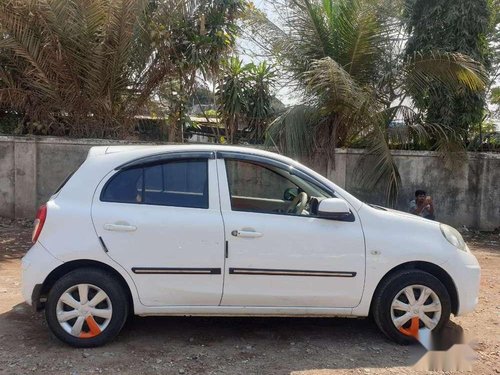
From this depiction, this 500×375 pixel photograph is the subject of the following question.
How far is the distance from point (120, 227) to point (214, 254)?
30.4 inches

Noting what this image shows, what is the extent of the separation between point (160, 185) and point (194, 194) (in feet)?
0.97

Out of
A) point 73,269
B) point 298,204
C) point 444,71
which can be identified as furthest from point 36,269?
point 444,71

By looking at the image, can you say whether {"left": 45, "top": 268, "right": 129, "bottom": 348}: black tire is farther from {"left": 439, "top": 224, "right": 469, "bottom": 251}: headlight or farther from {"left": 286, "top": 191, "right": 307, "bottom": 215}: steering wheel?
{"left": 439, "top": 224, "right": 469, "bottom": 251}: headlight

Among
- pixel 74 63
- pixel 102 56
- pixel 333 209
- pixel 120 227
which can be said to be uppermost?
pixel 102 56

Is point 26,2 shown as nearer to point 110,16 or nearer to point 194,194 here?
point 110,16

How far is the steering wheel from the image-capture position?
4504mm

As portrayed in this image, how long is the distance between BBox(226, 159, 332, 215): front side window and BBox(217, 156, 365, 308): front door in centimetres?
5

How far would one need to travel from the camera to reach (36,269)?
4078 millimetres

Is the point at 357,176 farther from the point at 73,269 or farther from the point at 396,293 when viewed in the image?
the point at 73,269

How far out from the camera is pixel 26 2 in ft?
29.7

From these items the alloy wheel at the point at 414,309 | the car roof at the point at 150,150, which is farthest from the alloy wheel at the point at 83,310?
the alloy wheel at the point at 414,309

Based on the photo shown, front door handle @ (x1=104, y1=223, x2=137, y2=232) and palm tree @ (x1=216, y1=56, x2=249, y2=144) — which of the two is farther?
palm tree @ (x1=216, y1=56, x2=249, y2=144)

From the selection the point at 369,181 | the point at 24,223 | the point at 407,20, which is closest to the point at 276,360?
the point at 369,181

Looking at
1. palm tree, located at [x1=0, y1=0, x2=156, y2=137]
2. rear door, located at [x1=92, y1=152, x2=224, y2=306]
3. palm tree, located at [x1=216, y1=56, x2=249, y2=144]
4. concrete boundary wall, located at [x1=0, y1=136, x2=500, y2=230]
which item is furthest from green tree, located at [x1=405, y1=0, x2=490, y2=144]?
rear door, located at [x1=92, y1=152, x2=224, y2=306]
